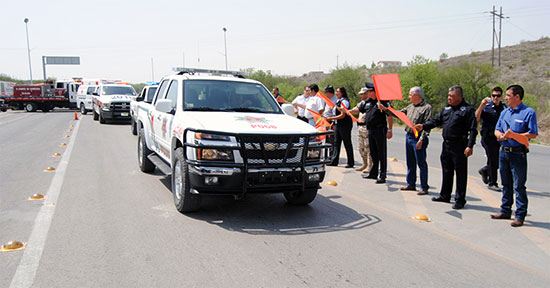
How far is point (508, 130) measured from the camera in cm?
566

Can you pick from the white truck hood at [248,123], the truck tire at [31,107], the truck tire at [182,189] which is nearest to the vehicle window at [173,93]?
the white truck hood at [248,123]

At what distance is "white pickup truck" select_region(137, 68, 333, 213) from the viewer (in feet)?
17.8

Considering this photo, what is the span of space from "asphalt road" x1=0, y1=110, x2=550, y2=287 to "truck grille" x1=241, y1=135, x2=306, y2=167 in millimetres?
843

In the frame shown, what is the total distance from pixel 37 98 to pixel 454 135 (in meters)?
39.6

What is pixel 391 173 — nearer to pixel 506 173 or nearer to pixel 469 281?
pixel 506 173

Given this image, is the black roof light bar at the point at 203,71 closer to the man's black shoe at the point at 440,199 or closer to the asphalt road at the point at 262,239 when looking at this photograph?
the asphalt road at the point at 262,239

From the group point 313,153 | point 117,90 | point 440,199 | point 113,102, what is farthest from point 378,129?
point 117,90

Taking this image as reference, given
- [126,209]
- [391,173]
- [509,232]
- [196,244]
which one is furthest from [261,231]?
[391,173]

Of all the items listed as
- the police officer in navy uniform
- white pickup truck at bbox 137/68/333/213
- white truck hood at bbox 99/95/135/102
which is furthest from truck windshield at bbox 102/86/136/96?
the police officer in navy uniform

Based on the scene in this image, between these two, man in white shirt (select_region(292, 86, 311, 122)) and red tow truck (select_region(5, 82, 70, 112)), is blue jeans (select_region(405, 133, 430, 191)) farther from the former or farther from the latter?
red tow truck (select_region(5, 82, 70, 112))

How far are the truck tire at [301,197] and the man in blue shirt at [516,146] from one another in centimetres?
264

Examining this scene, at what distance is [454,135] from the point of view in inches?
259

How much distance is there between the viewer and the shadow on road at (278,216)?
5508 millimetres

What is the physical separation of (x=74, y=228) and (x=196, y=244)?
1706 millimetres
